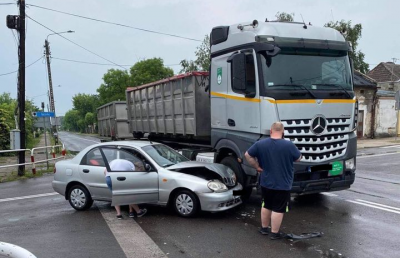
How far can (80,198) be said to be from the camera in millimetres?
7074

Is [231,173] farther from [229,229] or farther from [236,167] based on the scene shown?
[229,229]

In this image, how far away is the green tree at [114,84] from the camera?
51.8m

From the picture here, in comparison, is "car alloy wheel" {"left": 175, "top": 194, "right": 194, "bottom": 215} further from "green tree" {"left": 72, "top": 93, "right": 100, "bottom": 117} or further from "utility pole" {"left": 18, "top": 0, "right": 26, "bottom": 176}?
"green tree" {"left": 72, "top": 93, "right": 100, "bottom": 117}

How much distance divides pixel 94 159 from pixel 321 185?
176 inches

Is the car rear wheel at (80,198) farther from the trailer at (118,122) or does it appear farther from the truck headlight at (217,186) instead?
the trailer at (118,122)

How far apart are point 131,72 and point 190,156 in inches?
1694

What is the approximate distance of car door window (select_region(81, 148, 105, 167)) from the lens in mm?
7043

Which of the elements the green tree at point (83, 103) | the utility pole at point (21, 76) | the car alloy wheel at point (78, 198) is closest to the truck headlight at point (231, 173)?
the car alloy wheel at point (78, 198)

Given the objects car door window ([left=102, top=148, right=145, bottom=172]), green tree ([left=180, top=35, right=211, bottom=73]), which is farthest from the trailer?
green tree ([left=180, top=35, right=211, bottom=73])

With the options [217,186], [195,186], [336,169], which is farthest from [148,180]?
[336,169]

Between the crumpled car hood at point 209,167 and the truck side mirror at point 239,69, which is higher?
the truck side mirror at point 239,69

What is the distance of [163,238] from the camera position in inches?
211

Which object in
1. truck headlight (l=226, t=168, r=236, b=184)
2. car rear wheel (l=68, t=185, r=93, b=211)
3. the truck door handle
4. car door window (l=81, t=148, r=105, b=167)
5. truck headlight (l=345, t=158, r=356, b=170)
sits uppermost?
the truck door handle

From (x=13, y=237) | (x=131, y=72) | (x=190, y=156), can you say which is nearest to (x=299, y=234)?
(x=190, y=156)
